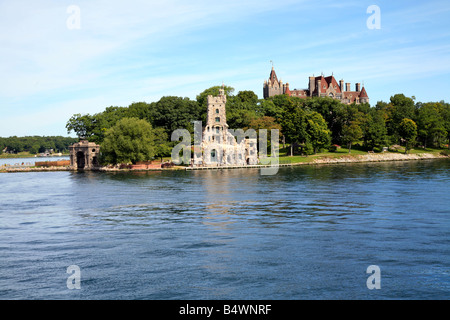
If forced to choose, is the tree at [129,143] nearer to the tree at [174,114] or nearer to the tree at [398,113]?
the tree at [174,114]

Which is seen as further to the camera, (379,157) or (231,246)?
(379,157)

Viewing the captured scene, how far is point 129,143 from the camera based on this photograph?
4523 inches

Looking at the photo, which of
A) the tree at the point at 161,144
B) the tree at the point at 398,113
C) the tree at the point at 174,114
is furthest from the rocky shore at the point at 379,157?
the tree at the point at 174,114

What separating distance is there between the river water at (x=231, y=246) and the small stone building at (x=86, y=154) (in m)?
75.0

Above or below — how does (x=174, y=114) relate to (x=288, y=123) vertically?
above

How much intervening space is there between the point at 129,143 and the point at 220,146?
81.6ft

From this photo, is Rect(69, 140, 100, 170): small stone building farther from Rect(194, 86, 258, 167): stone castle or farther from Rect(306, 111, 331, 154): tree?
Rect(306, 111, 331, 154): tree

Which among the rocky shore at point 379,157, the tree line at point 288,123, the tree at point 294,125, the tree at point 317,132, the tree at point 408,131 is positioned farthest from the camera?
the tree at point 408,131

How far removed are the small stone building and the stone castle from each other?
1364 inches

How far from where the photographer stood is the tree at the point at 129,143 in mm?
115812

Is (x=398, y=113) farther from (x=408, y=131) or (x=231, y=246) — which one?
(x=231, y=246)

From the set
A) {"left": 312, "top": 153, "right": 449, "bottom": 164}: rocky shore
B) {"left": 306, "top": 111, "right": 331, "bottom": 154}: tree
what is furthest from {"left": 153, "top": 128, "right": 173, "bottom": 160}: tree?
{"left": 312, "top": 153, "right": 449, "bottom": 164}: rocky shore

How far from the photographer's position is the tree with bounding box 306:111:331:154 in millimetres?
129375

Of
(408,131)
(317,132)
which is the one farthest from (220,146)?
(408,131)
